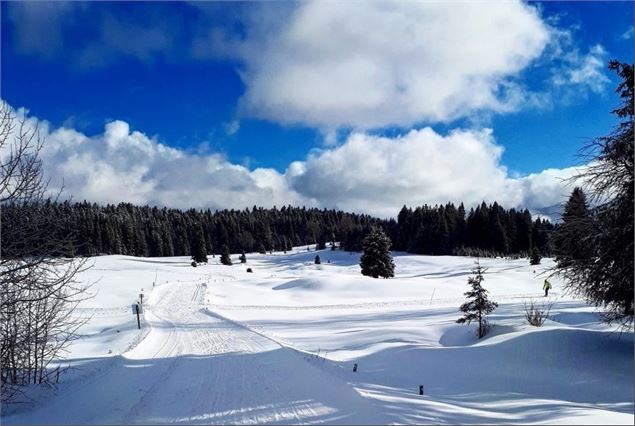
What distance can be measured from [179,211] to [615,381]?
16742cm

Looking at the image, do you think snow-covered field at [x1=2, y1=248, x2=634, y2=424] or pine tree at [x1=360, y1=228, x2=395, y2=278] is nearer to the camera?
snow-covered field at [x1=2, y1=248, x2=634, y2=424]

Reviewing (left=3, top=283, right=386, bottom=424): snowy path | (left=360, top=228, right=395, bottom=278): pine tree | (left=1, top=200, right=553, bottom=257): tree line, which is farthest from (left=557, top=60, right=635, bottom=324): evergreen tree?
(left=1, top=200, right=553, bottom=257): tree line

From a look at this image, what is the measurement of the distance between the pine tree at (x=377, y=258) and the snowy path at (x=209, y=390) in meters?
32.1

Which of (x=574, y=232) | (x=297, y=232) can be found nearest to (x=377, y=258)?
(x=574, y=232)

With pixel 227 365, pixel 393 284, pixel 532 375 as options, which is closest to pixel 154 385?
pixel 227 365

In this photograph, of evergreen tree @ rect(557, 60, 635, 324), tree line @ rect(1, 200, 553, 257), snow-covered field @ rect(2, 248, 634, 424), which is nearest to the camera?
snow-covered field @ rect(2, 248, 634, 424)

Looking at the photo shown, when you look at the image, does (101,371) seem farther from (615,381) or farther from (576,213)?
(576,213)

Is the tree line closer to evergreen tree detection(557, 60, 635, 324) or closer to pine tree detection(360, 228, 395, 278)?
pine tree detection(360, 228, 395, 278)

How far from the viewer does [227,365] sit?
1155 centimetres

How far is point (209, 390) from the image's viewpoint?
353 inches

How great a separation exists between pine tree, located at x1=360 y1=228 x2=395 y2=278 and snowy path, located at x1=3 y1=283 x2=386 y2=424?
32144mm

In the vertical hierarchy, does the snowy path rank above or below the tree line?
below

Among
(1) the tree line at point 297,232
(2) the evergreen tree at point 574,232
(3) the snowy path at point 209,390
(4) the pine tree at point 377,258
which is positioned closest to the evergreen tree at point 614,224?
(2) the evergreen tree at point 574,232

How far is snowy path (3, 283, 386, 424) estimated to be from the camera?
7.20m
